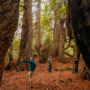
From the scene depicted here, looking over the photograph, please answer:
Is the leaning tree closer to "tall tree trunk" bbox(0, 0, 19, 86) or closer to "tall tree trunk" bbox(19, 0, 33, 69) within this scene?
"tall tree trunk" bbox(0, 0, 19, 86)

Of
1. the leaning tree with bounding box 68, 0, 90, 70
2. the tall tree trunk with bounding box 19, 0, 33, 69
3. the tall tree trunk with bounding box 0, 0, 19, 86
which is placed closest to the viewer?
the leaning tree with bounding box 68, 0, 90, 70

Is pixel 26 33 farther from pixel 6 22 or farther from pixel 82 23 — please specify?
pixel 82 23

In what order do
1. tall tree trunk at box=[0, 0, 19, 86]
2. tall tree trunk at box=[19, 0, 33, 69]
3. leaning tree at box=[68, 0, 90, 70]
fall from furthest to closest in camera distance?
tall tree trunk at box=[19, 0, 33, 69]
tall tree trunk at box=[0, 0, 19, 86]
leaning tree at box=[68, 0, 90, 70]

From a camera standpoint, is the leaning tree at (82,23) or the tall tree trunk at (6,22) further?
the tall tree trunk at (6,22)

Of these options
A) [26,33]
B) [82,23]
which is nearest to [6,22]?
[82,23]

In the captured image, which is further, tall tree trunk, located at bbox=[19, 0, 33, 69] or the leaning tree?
tall tree trunk, located at bbox=[19, 0, 33, 69]

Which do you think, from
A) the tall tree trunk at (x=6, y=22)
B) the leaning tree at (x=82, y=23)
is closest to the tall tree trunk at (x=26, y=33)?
the tall tree trunk at (x=6, y=22)

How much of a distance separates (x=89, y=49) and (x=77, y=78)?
4.76 metres

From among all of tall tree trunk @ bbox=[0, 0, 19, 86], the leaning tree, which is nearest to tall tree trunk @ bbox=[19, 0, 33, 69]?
tall tree trunk @ bbox=[0, 0, 19, 86]

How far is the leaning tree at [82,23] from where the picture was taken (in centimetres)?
263

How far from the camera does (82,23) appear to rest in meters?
2.78

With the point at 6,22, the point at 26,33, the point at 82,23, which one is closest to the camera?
the point at 82,23

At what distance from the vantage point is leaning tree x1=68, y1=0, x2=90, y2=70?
263 centimetres

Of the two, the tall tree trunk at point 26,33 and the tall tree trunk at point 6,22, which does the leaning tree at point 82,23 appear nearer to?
the tall tree trunk at point 6,22
